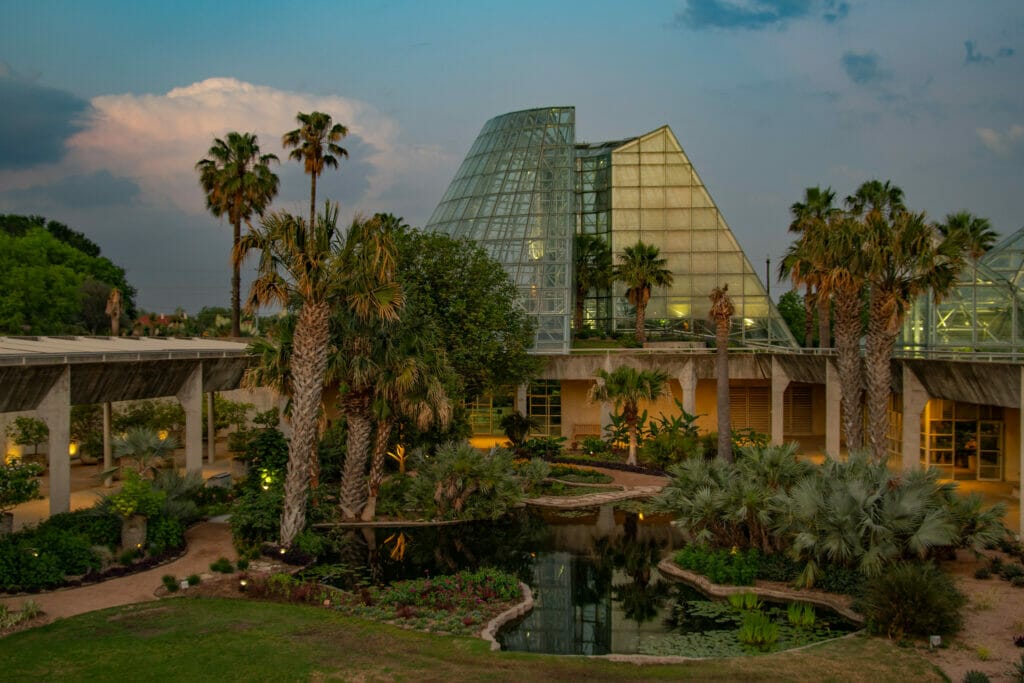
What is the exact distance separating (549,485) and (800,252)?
11543mm

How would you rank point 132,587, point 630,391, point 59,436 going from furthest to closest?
point 630,391 < point 59,436 < point 132,587

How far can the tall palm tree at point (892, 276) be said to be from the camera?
936 inches

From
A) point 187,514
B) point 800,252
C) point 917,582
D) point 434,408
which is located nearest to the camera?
point 917,582

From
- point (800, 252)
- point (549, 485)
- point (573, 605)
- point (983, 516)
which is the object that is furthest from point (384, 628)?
point (800, 252)

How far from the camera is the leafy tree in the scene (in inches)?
1302

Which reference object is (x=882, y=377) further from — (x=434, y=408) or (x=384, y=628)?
(x=384, y=628)

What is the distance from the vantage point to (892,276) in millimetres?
24688

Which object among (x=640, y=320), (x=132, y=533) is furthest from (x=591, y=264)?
(x=132, y=533)

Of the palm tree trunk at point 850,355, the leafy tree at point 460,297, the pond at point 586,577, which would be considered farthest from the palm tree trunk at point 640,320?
the pond at point 586,577

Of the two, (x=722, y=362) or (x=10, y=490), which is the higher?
(x=722, y=362)

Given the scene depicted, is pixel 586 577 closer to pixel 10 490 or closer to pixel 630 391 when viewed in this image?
pixel 10 490

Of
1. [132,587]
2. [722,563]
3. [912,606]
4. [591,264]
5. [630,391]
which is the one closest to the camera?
[912,606]

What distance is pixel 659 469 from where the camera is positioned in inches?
1340

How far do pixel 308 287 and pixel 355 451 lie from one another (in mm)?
6066
